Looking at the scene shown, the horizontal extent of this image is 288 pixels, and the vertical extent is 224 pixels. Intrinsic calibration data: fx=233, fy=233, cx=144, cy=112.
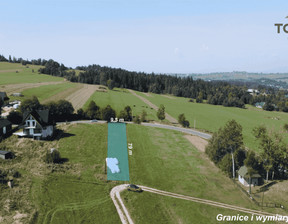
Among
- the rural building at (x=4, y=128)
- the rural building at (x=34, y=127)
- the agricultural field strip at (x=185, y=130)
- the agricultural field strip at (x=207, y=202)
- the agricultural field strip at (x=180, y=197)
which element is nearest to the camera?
the agricultural field strip at (x=180, y=197)

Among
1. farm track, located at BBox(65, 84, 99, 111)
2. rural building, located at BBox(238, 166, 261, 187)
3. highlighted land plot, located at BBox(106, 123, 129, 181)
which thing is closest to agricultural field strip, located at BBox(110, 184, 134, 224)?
highlighted land plot, located at BBox(106, 123, 129, 181)

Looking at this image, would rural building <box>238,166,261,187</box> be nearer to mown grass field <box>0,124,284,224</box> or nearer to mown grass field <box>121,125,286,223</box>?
mown grass field <box>121,125,286,223</box>

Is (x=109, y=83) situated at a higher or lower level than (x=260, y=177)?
higher

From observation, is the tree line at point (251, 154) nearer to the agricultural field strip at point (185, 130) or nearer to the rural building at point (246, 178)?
the rural building at point (246, 178)

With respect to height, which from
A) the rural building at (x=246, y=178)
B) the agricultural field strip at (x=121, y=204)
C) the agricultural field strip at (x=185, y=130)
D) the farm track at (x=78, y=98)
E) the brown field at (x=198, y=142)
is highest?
the farm track at (x=78, y=98)

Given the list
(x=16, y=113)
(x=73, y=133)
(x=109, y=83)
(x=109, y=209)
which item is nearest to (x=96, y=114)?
(x=73, y=133)

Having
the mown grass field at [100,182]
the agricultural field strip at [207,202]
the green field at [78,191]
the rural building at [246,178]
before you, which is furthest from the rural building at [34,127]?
the rural building at [246,178]

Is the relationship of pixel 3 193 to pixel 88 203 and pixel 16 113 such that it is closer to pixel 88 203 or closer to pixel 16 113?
pixel 88 203

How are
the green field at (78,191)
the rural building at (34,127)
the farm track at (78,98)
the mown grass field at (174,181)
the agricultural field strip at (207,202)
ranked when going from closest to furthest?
1. the green field at (78,191)
2. the mown grass field at (174,181)
3. the agricultural field strip at (207,202)
4. the rural building at (34,127)
5. the farm track at (78,98)
